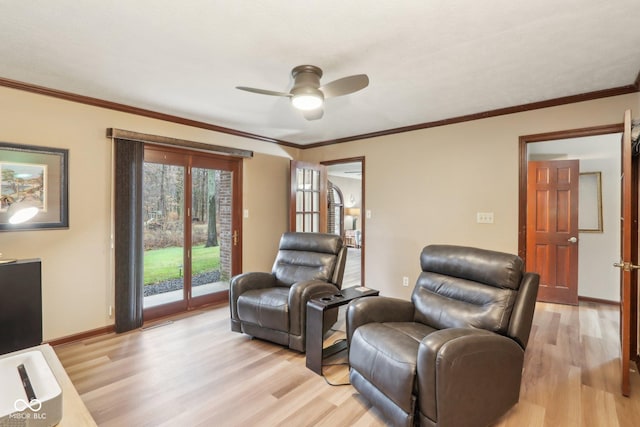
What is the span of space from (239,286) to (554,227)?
4238mm

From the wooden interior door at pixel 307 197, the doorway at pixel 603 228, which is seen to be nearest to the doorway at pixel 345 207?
the wooden interior door at pixel 307 197

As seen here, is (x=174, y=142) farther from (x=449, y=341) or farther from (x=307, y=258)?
(x=449, y=341)

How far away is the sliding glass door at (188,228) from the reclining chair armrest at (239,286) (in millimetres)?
1142

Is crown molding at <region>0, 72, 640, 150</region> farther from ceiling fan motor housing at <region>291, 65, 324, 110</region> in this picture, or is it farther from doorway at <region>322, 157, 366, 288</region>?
doorway at <region>322, 157, 366, 288</region>

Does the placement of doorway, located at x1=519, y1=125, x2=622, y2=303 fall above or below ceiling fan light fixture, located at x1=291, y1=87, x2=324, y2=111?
below

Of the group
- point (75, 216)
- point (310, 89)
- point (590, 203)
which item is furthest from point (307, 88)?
point (590, 203)

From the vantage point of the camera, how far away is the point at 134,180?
3338mm

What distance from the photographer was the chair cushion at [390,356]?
1676mm

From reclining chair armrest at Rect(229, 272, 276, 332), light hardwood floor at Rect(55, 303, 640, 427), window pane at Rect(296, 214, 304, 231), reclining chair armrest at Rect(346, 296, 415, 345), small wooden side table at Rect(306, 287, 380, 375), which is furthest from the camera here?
window pane at Rect(296, 214, 304, 231)

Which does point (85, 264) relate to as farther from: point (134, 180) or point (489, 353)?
point (489, 353)

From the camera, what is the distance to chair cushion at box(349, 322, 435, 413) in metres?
1.68

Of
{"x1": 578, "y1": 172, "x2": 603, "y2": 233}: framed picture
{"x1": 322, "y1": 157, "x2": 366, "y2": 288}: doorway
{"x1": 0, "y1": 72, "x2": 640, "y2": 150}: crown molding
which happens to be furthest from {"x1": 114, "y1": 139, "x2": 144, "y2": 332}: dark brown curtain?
{"x1": 322, "y1": 157, "x2": 366, "y2": 288}: doorway

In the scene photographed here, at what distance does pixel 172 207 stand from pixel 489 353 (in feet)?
11.7

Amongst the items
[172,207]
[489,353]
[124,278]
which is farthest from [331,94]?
[124,278]
